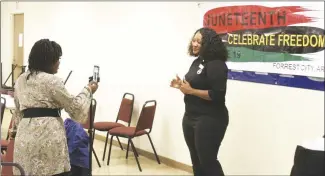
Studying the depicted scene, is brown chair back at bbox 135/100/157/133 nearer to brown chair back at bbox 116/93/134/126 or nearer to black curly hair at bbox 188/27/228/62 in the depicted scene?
brown chair back at bbox 116/93/134/126

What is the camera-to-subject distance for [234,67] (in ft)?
11.3

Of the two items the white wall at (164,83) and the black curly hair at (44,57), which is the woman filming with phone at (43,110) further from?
the white wall at (164,83)

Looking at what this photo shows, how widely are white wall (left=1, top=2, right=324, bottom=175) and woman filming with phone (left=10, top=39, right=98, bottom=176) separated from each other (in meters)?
1.33

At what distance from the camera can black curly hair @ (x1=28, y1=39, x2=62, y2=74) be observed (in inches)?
87.4

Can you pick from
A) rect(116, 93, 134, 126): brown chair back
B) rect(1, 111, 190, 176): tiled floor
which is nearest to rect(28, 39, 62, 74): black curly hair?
rect(1, 111, 190, 176): tiled floor

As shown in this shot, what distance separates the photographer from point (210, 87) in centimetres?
277

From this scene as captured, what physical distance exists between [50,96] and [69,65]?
3.84m

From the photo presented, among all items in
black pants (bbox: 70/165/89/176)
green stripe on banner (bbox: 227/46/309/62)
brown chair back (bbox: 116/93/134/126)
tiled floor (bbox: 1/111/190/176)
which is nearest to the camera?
black pants (bbox: 70/165/89/176)

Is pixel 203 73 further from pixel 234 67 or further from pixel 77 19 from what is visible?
pixel 77 19

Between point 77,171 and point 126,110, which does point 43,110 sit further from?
point 126,110

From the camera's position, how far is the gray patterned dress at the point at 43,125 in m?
2.21

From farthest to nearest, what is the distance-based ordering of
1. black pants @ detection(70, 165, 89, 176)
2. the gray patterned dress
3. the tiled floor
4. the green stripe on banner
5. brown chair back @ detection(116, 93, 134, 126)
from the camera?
brown chair back @ detection(116, 93, 134, 126) → the tiled floor → the green stripe on banner → black pants @ detection(70, 165, 89, 176) → the gray patterned dress

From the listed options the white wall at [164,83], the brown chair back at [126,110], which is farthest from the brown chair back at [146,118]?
the brown chair back at [126,110]

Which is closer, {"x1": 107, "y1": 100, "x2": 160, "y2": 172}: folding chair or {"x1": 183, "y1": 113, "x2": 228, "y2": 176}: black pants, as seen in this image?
{"x1": 183, "y1": 113, "x2": 228, "y2": 176}: black pants
